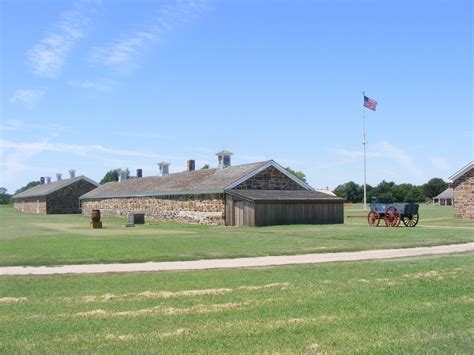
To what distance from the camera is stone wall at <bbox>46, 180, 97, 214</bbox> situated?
70438mm

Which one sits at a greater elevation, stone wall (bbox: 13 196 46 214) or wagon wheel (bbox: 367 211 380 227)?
stone wall (bbox: 13 196 46 214)

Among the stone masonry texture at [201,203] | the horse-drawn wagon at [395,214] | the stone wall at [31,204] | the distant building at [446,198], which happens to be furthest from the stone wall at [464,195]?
the distant building at [446,198]

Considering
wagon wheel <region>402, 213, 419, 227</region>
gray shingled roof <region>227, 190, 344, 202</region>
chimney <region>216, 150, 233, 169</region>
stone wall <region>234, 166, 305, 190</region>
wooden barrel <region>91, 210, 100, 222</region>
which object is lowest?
wagon wheel <region>402, 213, 419, 227</region>

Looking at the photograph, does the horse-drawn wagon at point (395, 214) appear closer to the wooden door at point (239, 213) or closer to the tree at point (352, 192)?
the wooden door at point (239, 213)

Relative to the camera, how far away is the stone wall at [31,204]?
72.2 metres

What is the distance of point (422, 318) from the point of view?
7.36 m

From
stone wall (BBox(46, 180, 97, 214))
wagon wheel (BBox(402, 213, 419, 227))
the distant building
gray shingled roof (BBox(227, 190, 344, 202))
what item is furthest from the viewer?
the distant building

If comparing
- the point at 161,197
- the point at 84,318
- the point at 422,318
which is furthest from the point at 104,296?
the point at 161,197

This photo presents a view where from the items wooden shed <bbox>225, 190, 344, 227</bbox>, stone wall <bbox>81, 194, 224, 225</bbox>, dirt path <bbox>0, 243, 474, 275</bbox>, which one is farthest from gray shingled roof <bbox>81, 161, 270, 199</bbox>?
dirt path <bbox>0, 243, 474, 275</bbox>

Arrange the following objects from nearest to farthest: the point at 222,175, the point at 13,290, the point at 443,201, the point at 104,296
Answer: the point at 104,296, the point at 13,290, the point at 222,175, the point at 443,201

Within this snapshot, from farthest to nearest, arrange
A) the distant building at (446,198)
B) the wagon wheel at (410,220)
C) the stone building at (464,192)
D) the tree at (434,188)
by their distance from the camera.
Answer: the tree at (434,188) < the distant building at (446,198) < the stone building at (464,192) < the wagon wheel at (410,220)

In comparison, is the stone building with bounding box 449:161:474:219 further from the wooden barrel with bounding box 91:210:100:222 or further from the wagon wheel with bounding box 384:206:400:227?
the wooden barrel with bounding box 91:210:100:222

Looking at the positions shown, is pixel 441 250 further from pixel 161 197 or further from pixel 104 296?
pixel 161 197

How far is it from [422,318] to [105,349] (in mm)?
3982
